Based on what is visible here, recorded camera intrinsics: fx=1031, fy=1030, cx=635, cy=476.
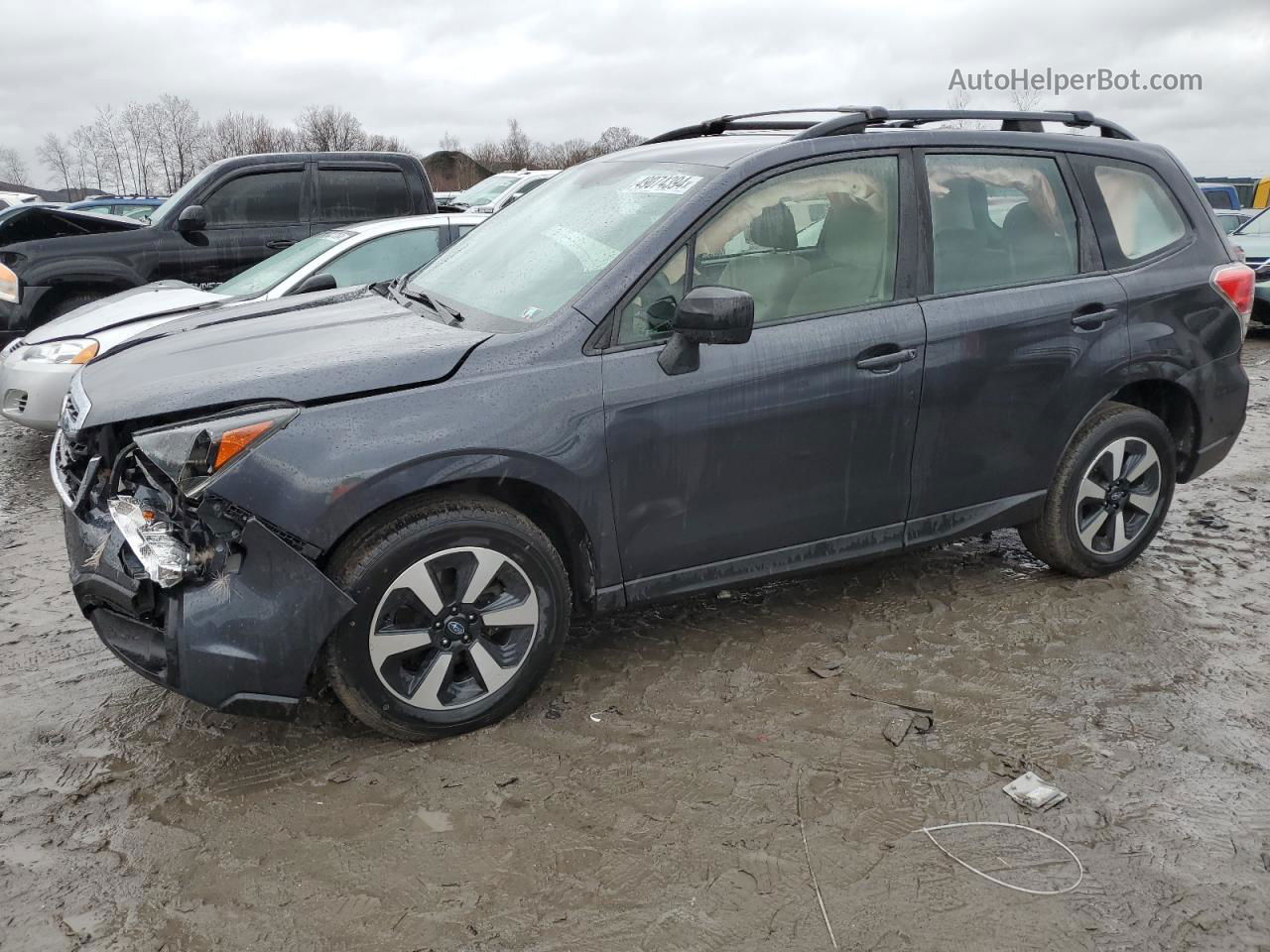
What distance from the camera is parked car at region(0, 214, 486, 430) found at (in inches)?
236

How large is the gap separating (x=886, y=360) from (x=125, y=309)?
4.88m

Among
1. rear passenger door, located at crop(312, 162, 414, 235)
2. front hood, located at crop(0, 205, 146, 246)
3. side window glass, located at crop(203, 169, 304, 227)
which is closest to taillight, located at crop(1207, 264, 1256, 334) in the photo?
rear passenger door, located at crop(312, 162, 414, 235)

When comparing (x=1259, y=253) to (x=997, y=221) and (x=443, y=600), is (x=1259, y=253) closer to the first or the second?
(x=997, y=221)

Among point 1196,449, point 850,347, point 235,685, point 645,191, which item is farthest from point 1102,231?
point 235,685

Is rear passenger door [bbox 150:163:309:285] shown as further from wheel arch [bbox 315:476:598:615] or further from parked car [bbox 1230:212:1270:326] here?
parked car [bbox 1230:212:1270:326]

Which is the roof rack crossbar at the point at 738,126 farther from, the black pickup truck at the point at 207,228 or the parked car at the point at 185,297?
the black pickup truck at the point at 207,228

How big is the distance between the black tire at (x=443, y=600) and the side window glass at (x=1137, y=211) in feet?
8.96

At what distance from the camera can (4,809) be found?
2.90 meters

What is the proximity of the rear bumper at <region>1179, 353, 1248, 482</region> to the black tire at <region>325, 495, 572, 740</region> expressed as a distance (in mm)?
2917

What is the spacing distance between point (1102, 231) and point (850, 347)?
139 centimetres

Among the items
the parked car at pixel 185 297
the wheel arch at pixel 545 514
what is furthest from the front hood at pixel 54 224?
the wheel arch at pixel 545 514

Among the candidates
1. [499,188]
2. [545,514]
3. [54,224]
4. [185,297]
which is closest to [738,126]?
[545,514]

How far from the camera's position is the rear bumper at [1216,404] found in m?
4.37

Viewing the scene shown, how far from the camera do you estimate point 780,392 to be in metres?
3.46
